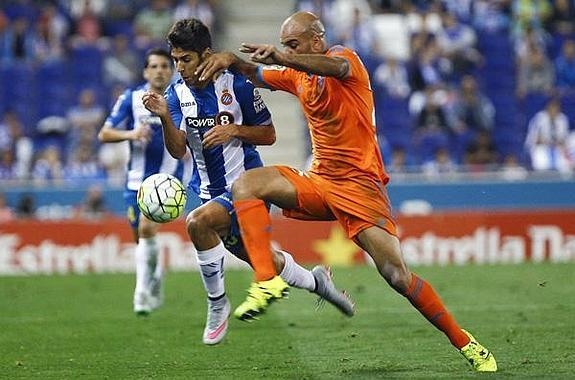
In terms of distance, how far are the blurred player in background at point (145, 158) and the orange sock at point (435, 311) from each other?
4385 mm

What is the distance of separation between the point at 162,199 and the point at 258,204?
4.09 feet

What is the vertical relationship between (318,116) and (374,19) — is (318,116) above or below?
above

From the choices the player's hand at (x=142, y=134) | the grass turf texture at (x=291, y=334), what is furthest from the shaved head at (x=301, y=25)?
the player's hand at (x=142, y=134)

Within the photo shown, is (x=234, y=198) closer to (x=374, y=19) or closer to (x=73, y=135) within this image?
(x=73, y=135)

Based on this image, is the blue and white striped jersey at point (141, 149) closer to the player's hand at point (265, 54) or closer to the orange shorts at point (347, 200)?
the orange shorts at point (347, 200)

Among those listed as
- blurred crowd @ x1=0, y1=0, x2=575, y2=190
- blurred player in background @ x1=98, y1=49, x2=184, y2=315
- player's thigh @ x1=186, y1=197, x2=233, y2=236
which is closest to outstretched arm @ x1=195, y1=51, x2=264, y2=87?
player's thigh @ x1=186, y1=197, x2=233, y2=236

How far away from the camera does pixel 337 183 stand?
8352mm

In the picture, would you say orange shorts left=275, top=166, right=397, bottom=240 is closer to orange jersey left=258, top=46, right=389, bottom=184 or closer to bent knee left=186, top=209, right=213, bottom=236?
orange jersey left=258, top=46, right=389, bottom=184

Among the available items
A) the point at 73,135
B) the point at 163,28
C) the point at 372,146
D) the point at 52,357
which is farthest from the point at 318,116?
the point at 163,28

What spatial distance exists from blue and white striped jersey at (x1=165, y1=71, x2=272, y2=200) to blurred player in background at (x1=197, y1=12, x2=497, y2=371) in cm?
54

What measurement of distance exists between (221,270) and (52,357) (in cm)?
146

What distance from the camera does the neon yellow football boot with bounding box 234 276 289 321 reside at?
762 cm

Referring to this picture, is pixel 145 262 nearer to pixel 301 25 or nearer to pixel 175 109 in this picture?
pixel 175 109

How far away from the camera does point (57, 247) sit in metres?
18.6
